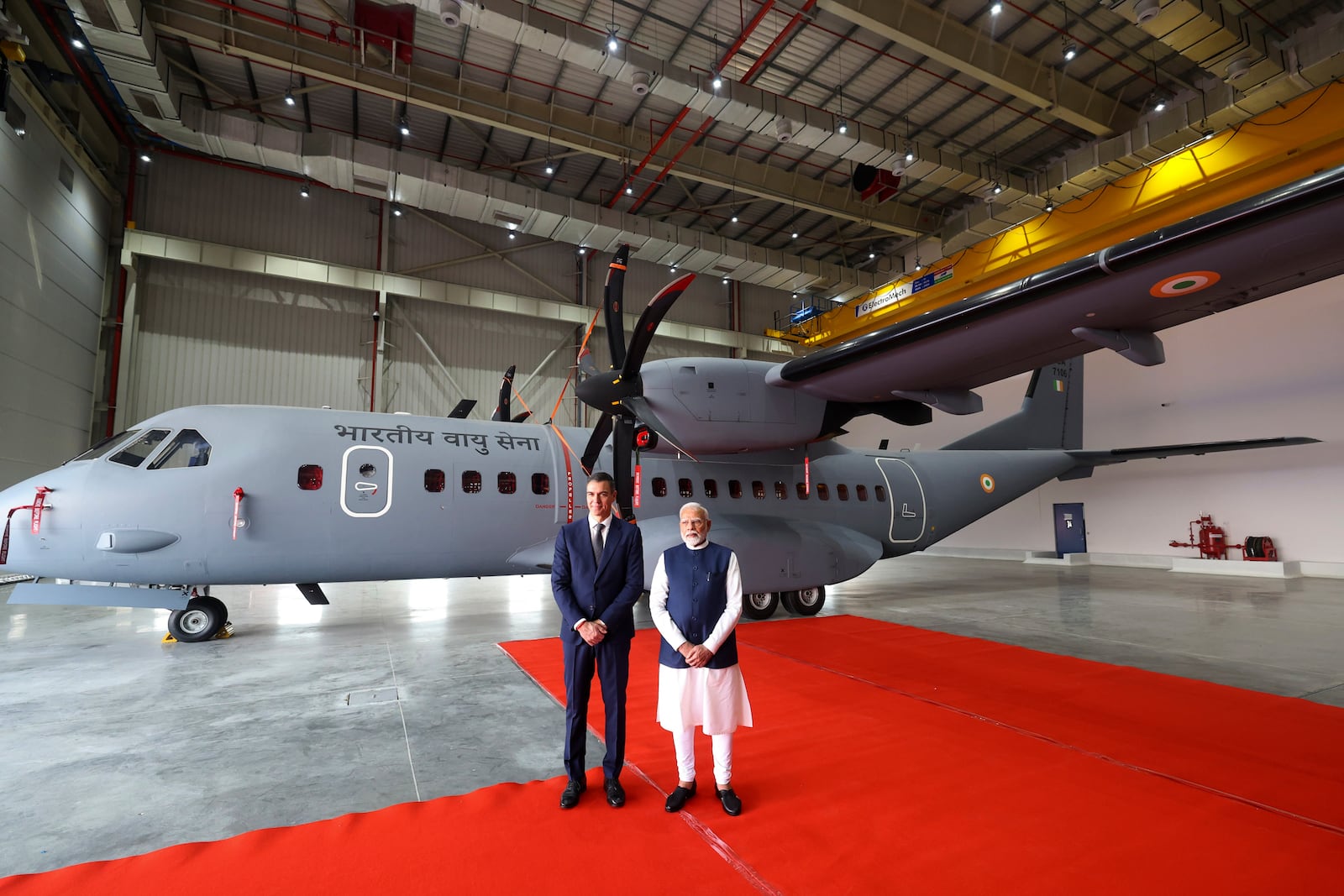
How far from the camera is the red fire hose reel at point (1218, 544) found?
1370 centimetres

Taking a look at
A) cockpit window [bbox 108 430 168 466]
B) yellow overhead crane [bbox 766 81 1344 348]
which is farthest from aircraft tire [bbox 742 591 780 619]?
yellow overhead crane [bbox 766 81 1344 348]

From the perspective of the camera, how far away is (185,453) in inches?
267

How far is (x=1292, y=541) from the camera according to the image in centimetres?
1352

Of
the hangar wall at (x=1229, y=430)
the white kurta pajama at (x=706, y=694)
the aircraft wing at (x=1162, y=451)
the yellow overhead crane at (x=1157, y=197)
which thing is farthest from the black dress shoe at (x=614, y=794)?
the hangar wall at (x=1229, y=430)

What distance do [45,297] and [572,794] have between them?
16.0m

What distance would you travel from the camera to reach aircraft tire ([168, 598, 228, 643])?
698 cm

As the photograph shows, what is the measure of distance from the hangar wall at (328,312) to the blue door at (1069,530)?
13.9 metres

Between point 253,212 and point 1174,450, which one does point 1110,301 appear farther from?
point 253,212

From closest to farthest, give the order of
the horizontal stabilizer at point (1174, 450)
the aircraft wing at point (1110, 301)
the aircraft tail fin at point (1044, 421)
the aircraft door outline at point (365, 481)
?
the aircraft wing at point (1110, 301)
the aircraft door outline at point (365, 481)
the horizontal stabilizer at point (1174, 450)
the aircraft tail fin at point (1044, 421)

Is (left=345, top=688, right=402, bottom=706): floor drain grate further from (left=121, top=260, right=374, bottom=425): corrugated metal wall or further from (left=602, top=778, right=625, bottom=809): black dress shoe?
(left=121, top=260, right=374, bottom=425): corrugated metal wall

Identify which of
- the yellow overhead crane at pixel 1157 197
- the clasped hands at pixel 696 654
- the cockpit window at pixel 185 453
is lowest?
the clasped hands at pixel 696 654

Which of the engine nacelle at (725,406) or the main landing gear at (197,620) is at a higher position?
the engine nacelle at (725,406)

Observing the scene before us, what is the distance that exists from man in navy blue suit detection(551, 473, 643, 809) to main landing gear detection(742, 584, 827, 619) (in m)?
5.90

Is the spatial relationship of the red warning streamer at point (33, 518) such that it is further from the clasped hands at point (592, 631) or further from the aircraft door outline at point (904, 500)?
the aircraft door outline at point (904, 500)
